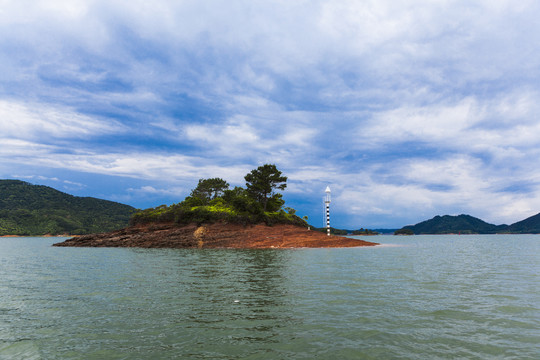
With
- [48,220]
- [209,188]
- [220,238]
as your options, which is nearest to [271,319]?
[220,238]

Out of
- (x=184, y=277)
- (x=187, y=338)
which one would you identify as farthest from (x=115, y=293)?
(x=187, y=338)

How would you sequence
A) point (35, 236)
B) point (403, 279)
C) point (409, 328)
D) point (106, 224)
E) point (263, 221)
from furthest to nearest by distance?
point (106, 224) → point (35, 236) → point (263, 221) → point (403, 279) → point (409, 328)

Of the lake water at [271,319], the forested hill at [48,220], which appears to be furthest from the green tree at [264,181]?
the forested hill at [48,220]

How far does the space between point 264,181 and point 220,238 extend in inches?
766

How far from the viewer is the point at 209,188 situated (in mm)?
98875

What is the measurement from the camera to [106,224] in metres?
184

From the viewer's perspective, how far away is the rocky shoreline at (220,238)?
6512cm

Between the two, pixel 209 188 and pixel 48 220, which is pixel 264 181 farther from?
pixel 48 220

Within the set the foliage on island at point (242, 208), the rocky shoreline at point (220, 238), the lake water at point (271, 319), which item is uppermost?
the foliage on island at point (242, 208)

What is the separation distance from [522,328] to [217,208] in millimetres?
66967

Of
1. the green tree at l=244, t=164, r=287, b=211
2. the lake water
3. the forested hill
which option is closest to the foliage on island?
the green tree at l=244, t=164, r=287, b=211

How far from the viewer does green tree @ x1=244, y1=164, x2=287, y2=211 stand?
77688 mm

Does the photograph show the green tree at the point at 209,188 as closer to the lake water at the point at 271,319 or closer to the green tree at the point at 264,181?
the green tree at the point at 264,181

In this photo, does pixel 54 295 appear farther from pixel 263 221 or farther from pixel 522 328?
pixel 263 221
